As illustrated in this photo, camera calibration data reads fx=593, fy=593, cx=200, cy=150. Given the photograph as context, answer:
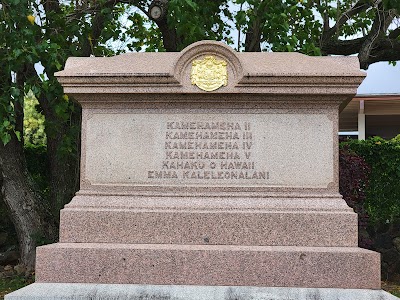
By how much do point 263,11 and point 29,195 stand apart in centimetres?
415

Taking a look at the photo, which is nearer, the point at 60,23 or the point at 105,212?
the point at 105,212

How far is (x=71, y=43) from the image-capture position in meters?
8.25

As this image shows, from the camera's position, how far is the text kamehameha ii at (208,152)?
208 inches

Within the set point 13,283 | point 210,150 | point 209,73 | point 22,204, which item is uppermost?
point 209,73

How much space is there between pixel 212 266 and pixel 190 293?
316 mm

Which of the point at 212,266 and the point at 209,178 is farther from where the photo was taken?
the point at 209,178

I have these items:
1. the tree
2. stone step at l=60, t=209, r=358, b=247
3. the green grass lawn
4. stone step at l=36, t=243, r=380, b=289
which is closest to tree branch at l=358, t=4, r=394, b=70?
the tree

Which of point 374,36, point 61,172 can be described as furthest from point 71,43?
point 374,36

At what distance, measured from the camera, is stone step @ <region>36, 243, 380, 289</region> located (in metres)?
4.68

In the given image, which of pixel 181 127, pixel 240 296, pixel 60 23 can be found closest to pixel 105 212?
pixel 181 127

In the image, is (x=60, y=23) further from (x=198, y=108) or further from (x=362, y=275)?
(x=362, y=275)

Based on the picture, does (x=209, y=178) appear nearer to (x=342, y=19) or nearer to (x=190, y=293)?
(x=190, y=293)

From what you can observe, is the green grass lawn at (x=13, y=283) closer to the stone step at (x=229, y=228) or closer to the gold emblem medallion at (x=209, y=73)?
the stone step at (x=229, y=228)

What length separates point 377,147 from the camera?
896 centimetres
